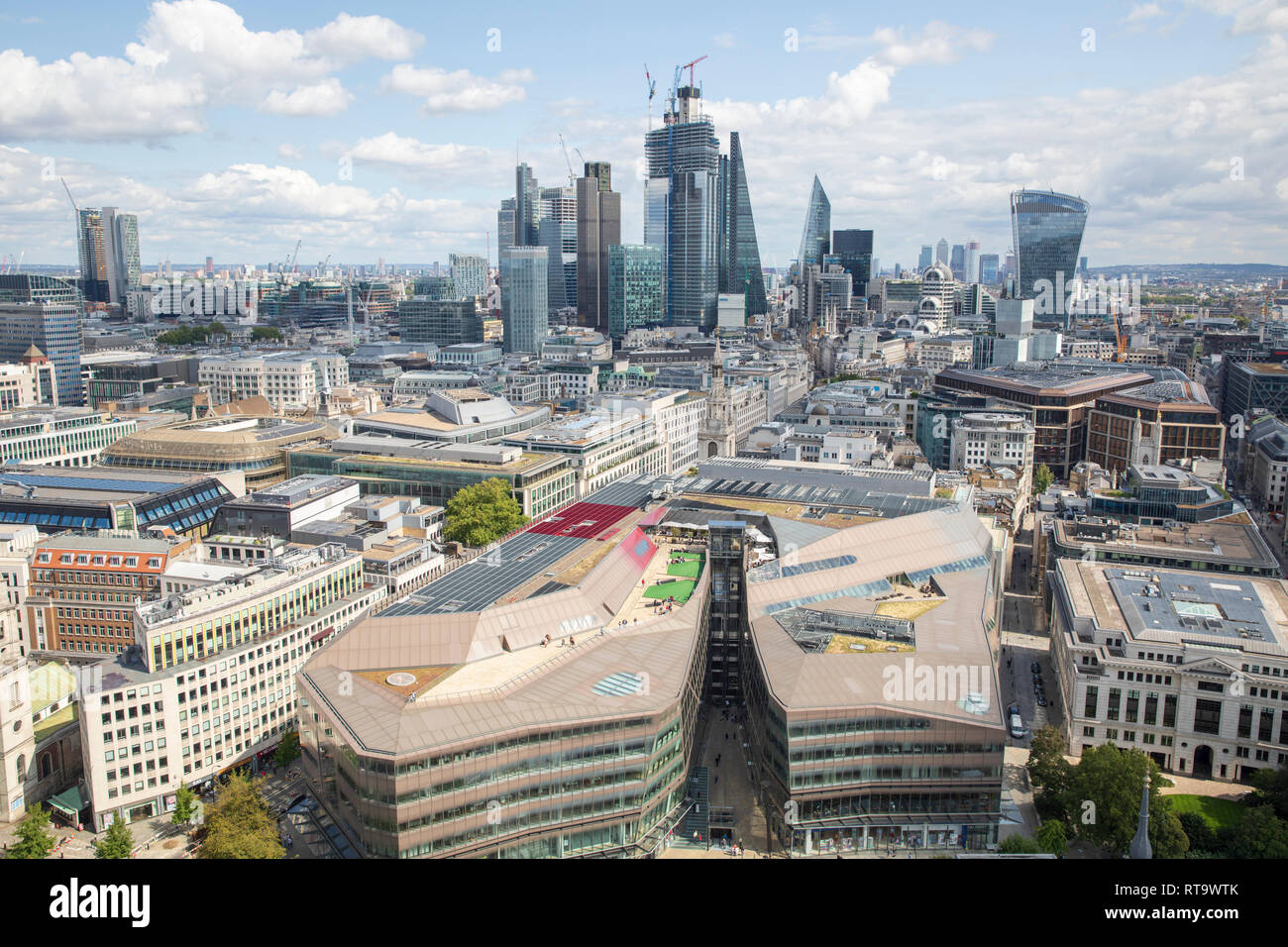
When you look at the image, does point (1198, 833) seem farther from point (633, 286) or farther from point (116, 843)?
point (633, 286)

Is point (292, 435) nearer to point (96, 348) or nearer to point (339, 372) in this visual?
point (339, 372)

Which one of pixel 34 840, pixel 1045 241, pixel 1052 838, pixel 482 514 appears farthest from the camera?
pixel 1045 241

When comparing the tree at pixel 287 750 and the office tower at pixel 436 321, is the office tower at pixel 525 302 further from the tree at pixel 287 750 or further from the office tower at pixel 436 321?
the tree at pixel 287 750

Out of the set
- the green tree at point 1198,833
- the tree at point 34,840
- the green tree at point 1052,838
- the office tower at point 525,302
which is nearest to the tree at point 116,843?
the tree at point 34,840

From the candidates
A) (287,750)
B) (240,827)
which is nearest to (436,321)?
(287,750)

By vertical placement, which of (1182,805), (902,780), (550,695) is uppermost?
(550,695)

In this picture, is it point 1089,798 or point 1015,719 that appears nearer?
point 1089,798
